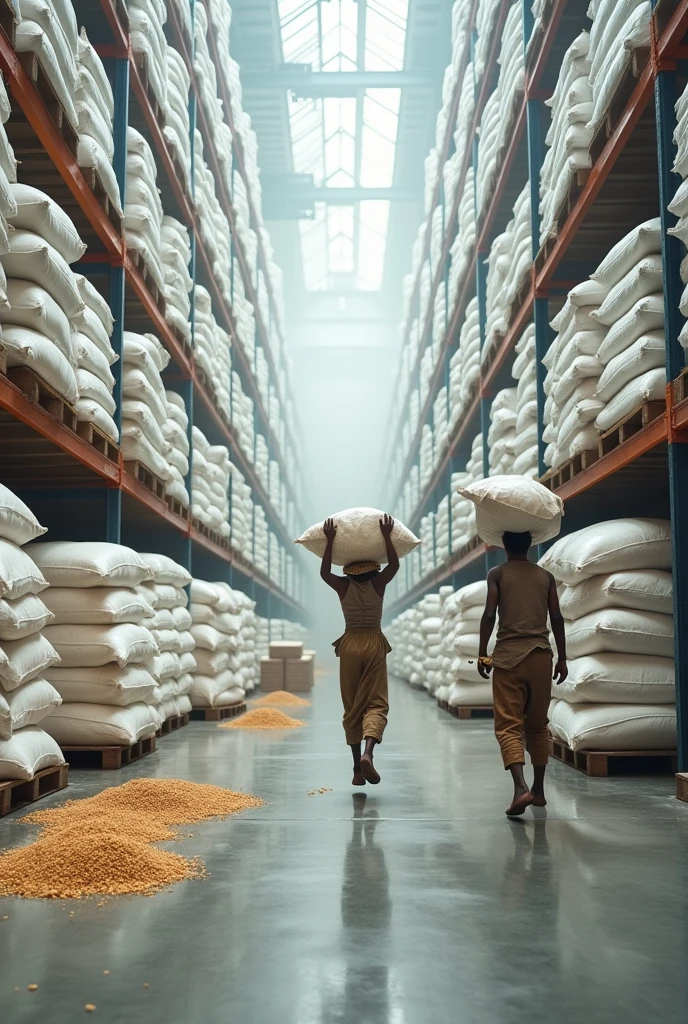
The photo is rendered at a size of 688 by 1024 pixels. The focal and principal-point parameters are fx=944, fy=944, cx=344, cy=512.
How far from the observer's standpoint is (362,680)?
17.6 ft

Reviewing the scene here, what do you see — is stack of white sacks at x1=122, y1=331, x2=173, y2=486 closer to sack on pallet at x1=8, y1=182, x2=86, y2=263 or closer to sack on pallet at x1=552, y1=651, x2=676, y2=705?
sack on pallet at x1=8, y1=182, x2=86, y2=263

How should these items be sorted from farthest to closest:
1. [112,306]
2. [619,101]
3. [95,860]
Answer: [112,306], [619,101], [95,860]

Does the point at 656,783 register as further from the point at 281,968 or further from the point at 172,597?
the point at 172,597

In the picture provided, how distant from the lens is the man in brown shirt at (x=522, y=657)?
467cm

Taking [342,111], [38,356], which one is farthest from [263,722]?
[342,111]

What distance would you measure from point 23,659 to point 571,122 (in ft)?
17.3

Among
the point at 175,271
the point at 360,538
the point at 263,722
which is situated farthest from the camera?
the point at 263,722

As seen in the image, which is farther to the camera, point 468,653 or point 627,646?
point 468,653

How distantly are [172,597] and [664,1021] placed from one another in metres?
6.92

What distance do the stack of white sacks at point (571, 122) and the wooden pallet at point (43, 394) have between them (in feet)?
13.0

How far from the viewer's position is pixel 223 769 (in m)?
6.40

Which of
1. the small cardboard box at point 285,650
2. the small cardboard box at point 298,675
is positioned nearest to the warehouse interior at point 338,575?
the small cardboard box at point 298,675

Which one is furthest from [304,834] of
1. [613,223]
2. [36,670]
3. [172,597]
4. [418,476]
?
[418,476]

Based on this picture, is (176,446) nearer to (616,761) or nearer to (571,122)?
(571,122)
